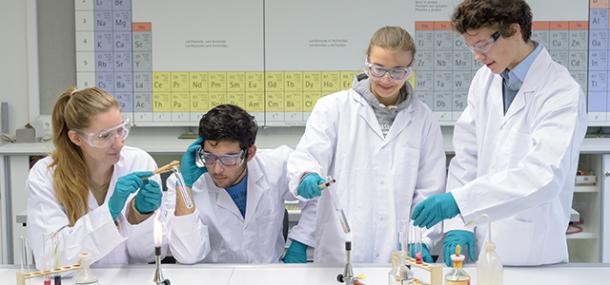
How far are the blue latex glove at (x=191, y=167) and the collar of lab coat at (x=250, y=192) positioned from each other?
64 mm

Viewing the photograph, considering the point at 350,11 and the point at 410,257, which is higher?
the point at 350,11

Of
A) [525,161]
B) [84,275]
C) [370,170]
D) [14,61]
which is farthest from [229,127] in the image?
[14,61]

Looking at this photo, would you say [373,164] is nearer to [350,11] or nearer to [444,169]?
[444,169]

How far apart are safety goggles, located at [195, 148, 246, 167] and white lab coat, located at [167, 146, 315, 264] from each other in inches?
3.8

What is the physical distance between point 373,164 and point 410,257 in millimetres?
517

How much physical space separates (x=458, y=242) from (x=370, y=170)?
38cm

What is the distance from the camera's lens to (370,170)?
232 centimetres

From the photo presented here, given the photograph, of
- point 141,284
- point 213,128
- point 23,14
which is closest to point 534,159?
point 213,128

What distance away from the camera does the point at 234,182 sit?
2371 mm

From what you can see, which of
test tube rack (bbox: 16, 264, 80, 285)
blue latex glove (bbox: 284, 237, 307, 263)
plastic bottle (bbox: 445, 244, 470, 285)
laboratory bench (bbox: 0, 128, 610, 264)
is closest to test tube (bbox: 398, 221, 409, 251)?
plastic bottle (bbox: 445, 244, 470, 285)

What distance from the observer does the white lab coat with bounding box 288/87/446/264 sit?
230 cm

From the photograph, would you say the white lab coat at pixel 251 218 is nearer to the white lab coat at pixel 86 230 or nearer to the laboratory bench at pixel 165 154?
the white lab coat at pixel 86 230

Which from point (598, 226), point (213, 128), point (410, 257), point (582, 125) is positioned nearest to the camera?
point (410, 257)

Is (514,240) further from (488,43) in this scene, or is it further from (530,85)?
(488,43)
